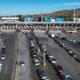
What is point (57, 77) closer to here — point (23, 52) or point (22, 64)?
point (22, 64)

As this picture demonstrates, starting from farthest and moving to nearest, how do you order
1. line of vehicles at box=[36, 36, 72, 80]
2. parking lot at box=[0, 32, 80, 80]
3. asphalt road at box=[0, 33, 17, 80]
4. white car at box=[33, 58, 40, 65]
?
white car at box=[33, 58, 40, 65]
asphalt road at box=[0, 33, 17, 80]
parking lot at box=[0, 32, 80, 80]
line of vehicles at box=[36, 36, 72, 80]

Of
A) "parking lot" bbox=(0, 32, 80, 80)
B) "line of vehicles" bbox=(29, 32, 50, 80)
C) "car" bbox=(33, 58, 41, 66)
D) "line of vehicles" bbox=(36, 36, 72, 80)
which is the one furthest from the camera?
"car" bbox=(33, 58, 41, 66)

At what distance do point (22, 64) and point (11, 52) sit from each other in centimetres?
755

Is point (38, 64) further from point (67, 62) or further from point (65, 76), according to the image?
point (65, 76)

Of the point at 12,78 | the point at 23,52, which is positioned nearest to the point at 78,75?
the point at 12,78

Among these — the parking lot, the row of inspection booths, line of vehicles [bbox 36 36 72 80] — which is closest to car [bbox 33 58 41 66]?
the parking lot

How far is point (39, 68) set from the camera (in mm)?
28688

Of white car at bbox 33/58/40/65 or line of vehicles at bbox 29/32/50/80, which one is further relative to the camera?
white car at bbox 33/58/40/65

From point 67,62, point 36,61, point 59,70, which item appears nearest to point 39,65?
point 36,61

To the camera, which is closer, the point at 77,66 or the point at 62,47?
the point at 77,66

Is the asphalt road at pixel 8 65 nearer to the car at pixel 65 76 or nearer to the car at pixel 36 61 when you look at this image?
the car at pixel 36 61

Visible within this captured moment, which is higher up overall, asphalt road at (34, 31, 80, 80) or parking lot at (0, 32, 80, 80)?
parking lot at (0, 32, 80, 80)

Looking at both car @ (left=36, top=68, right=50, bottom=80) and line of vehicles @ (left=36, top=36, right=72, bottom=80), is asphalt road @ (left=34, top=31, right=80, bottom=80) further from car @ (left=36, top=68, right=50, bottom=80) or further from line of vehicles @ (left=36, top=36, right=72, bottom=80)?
car @ (left=36, top=68, right=50, bottom=80)

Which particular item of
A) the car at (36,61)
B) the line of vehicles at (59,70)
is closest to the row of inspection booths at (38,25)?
the line of vehicles at (59,70)
